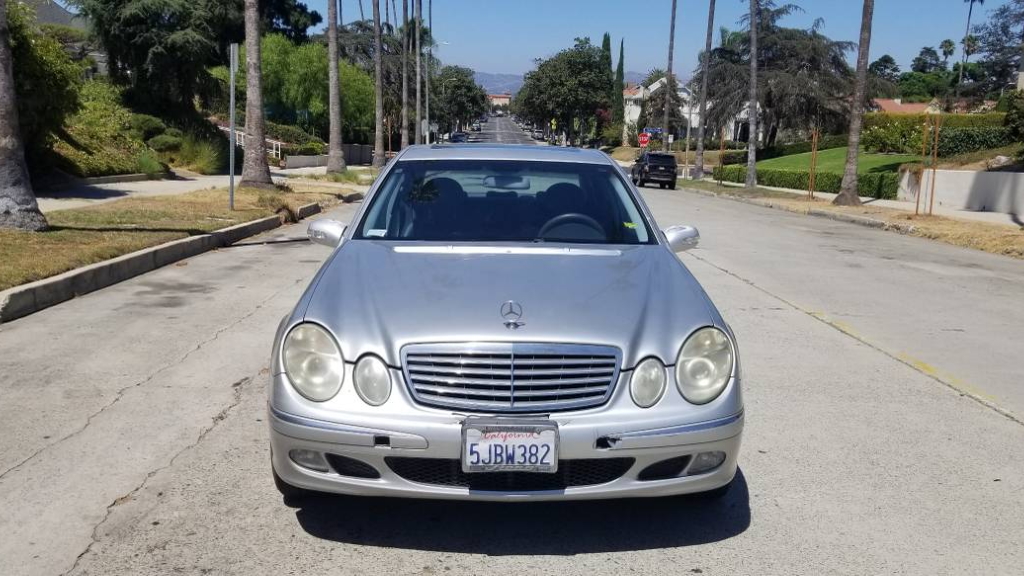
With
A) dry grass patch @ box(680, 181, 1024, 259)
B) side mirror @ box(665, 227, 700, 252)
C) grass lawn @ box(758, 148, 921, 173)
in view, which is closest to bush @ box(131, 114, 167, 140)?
dry grass patch @ box(680, 181, 1024, 259)

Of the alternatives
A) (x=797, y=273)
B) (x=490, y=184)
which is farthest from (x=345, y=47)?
(x=490, y=184)

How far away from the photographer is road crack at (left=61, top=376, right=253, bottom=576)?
12.7 ft

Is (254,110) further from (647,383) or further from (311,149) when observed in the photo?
(311,149)

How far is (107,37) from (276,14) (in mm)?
31219

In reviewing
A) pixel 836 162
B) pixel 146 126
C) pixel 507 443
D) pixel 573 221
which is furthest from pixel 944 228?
pixel 836 162

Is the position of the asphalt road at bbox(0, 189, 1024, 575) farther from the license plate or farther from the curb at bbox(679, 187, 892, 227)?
the curb at bbox(679, 187, 892, 227)

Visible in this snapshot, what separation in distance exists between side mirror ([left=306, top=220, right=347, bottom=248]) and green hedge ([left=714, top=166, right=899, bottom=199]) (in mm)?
28555

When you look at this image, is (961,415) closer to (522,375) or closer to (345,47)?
(522,375)

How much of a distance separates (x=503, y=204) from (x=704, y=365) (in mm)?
1952

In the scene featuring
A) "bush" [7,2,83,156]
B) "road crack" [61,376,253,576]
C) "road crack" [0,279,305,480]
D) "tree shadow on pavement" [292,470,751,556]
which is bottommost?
"road crack" [0,279,305,480]

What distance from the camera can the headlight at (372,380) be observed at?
143 inches

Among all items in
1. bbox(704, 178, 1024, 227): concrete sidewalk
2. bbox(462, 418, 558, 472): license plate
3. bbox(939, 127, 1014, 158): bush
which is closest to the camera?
bbox(462, 418, 558, 472): license plate

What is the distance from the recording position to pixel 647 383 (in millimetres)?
3713

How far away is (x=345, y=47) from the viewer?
7938cm
